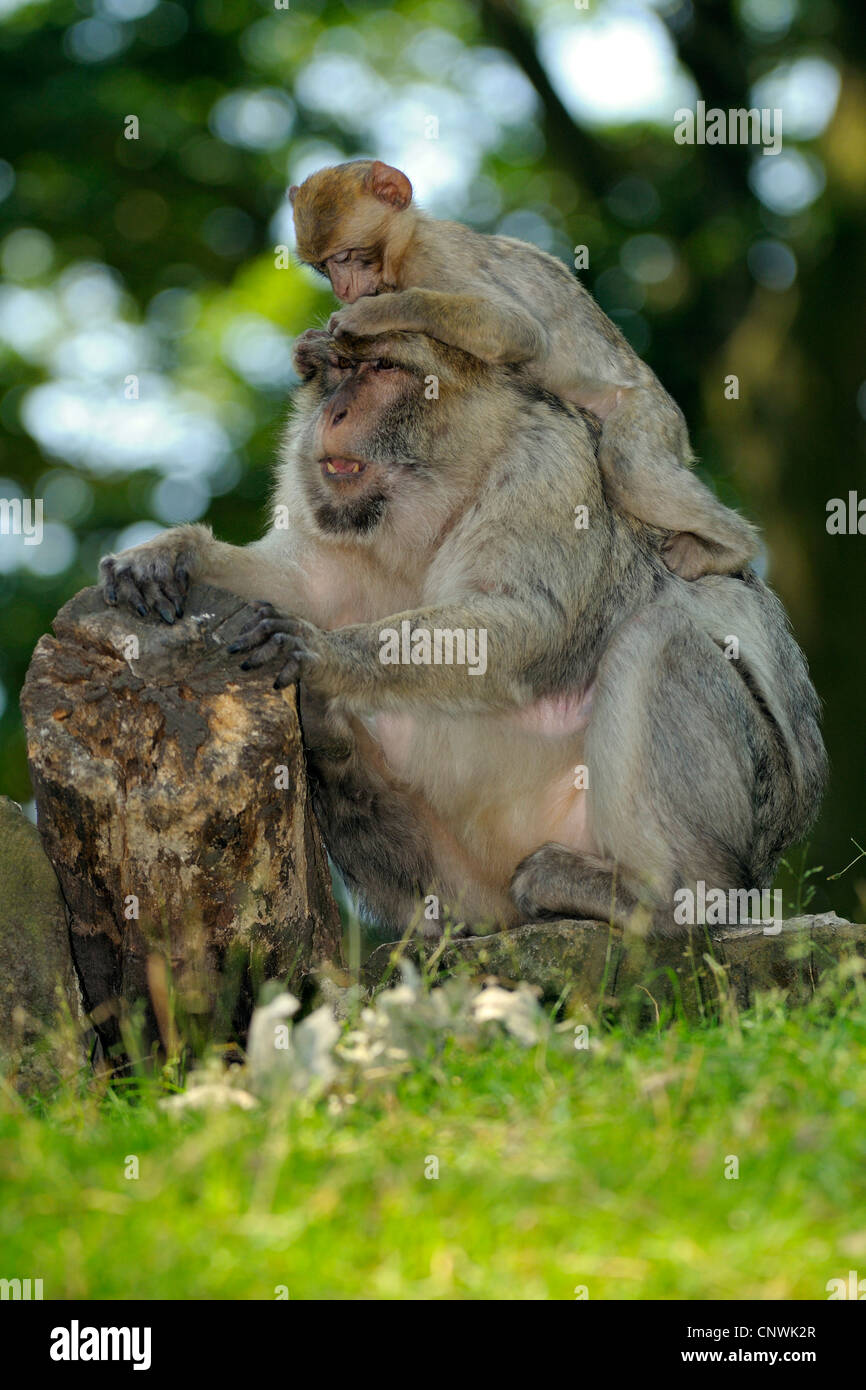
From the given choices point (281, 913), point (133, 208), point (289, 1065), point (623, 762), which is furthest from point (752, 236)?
point (289, 1065)

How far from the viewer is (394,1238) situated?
321 centimetres

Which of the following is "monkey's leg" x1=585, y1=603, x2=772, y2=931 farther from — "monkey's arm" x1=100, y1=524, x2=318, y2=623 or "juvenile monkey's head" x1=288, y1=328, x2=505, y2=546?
"monkey's arm" x1=100, y1=524, x2=318, y2=623

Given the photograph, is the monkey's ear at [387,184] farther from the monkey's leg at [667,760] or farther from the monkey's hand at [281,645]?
the monkey's leg at [667,760]

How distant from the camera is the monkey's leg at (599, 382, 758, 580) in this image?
6453 mm

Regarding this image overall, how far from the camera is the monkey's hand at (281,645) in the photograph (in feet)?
18.3

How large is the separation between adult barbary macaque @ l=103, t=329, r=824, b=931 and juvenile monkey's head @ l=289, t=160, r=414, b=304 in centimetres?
30

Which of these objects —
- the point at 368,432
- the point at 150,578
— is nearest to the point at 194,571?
the point at 150,578

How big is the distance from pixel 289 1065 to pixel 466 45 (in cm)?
1406

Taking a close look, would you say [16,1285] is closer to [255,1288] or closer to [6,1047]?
[255,1288]

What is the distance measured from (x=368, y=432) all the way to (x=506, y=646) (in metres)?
1.05

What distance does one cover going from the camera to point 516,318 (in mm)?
6078
